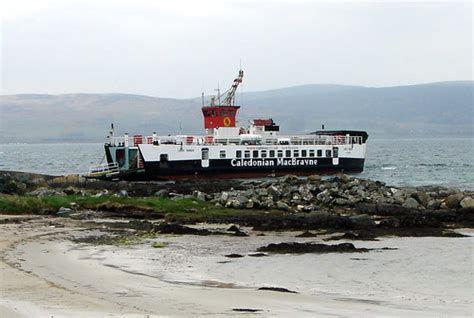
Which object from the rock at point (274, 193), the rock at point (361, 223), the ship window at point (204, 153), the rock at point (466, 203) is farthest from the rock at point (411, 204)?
the ship window at point (204, 153)

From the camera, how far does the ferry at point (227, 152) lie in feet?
176

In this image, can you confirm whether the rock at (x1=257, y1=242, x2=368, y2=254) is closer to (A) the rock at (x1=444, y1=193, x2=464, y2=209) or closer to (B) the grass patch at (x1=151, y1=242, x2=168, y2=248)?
(B) the grass patch at (x1=151, y1=242, x2=168, y2=248)

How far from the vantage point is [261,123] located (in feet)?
203

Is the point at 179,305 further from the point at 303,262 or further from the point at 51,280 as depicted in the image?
the point at 303,262

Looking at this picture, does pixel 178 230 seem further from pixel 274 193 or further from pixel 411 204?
pixel 411 204

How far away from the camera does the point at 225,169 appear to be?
5578 centimetres

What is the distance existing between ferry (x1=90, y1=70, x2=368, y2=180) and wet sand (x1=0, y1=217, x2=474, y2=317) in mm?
28037

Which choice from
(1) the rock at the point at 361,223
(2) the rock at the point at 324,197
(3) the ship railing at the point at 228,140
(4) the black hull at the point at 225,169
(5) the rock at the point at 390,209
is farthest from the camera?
(3) the ship railing at the point at 228,140

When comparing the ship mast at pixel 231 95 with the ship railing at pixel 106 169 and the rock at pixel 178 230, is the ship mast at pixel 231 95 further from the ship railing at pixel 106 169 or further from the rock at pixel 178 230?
the rock at pixel 178 230

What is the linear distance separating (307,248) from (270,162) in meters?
35.2

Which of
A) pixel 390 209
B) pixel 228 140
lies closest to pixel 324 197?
pixel 390 209

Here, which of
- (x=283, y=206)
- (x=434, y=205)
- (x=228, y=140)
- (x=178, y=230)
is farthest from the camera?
(x=228, y=140)

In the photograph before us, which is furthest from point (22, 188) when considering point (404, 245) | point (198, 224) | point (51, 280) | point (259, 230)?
point (51, 280)

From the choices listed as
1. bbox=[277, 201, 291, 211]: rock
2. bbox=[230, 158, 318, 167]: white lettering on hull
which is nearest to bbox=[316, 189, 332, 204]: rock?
bbox=[277, 201, 291, 211]: rock
